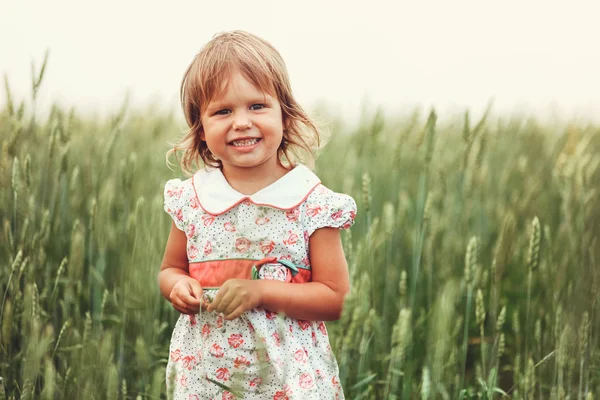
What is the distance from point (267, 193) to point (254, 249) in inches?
4.3

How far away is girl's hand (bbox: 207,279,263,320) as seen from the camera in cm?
142

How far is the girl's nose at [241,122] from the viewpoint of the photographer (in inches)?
59.3

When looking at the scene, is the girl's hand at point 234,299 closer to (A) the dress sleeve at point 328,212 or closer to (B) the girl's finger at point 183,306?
(B) the girl's finger at point 183,306

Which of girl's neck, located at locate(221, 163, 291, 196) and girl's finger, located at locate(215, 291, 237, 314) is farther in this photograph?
girl's neck, located at locate(221, 163, 291, 196)

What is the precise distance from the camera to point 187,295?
58.9 inches

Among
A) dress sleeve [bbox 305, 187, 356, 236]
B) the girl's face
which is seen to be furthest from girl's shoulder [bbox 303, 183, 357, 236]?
the girl's face

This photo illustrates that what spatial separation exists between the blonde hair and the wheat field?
149 mm

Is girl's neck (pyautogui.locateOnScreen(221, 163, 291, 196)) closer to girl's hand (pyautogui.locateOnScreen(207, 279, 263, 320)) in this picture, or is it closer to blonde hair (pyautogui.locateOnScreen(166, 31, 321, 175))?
blonde hair (pyautogui.locateOnScreen(166, 31, 321, 175))

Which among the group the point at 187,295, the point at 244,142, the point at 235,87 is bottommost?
the point at 187,295

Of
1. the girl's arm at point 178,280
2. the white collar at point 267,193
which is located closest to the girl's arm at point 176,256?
the girl's arm at point 178,280

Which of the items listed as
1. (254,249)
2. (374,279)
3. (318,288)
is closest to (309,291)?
(318,288)

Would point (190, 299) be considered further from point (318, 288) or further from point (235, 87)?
point (235, 87)

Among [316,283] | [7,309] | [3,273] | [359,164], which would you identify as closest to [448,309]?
[316,283]

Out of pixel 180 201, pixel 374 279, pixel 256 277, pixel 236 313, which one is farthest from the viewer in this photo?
pixel 374 279
